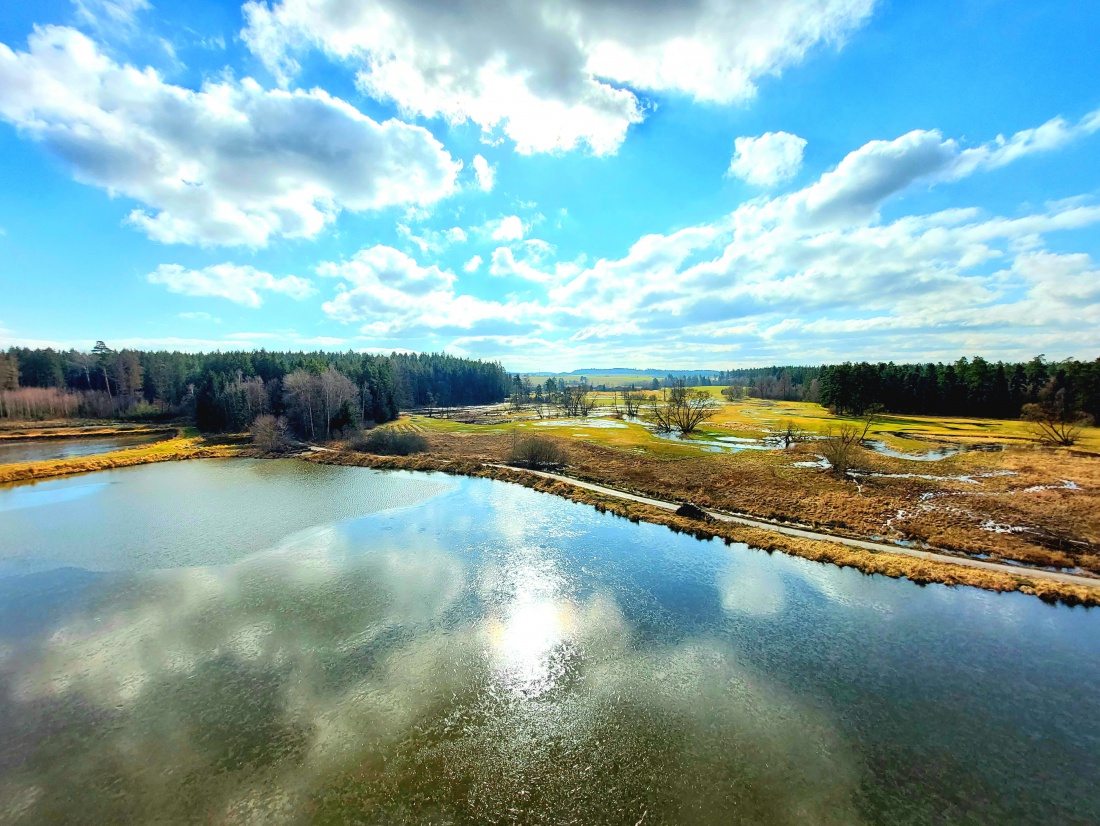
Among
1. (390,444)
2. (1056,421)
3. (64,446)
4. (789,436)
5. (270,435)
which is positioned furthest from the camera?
(64,446)

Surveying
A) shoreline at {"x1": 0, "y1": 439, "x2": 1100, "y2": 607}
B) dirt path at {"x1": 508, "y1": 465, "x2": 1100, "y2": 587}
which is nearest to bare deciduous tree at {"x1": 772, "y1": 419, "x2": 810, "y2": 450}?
dirt path at {"x1": 508, "y1": 465, "x2": 1100, "y2": 587}

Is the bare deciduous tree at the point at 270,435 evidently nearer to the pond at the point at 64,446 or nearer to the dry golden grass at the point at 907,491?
the pond at the point at 64,446

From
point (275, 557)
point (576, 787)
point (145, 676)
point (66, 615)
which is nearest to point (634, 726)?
point (576, 787)

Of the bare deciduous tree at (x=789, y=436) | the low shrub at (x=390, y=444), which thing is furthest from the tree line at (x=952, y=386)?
the low shrub at (x=390, y=444)

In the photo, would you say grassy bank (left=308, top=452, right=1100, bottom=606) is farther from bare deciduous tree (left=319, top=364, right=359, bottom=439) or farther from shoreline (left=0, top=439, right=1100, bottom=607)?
bare deciduous tree (left=319, top=364, right=359, bottom=439)

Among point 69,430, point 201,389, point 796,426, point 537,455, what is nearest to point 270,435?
point 201,389

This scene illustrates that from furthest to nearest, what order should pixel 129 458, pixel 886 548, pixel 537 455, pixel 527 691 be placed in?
1. pixel 129 458
2. pixel 537 455
3. pixel 886 548
4. pixel 527 691

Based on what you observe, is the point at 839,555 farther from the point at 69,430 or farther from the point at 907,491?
the point at 69,430
